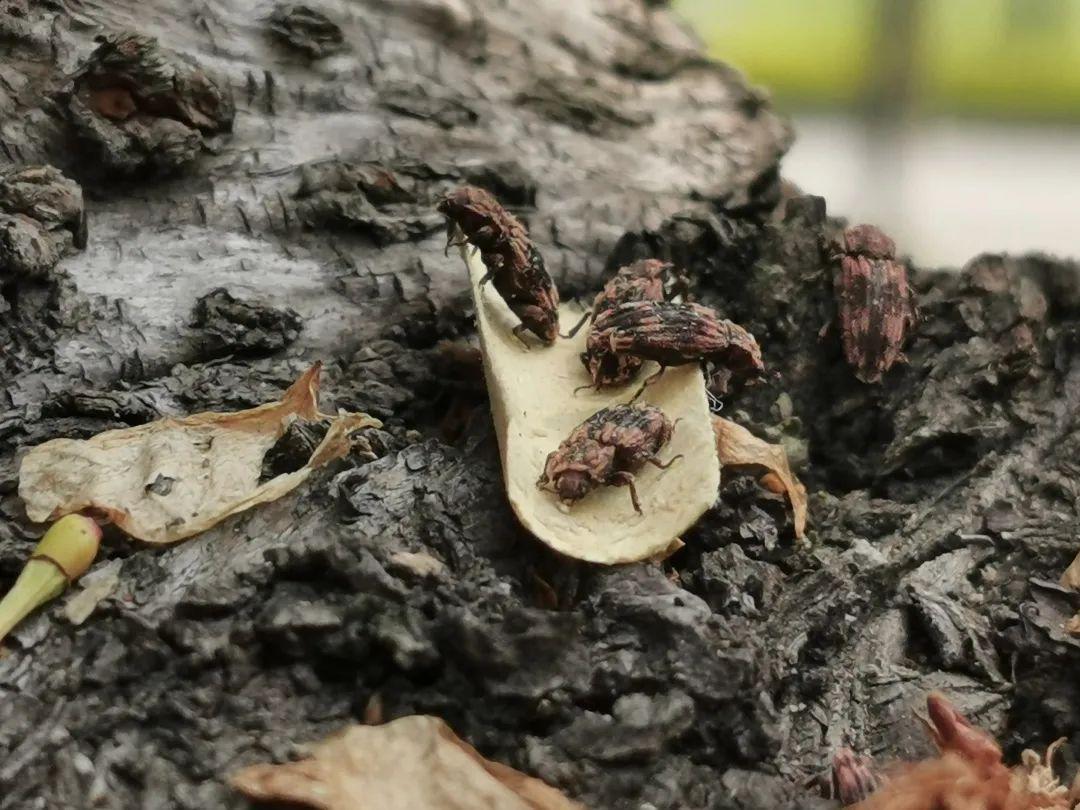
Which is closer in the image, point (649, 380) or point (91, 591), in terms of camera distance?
point (91, 591)

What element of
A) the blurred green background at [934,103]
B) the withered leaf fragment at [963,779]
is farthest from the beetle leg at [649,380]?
the blurred green background at [934,103]

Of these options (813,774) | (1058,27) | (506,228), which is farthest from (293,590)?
(1058,27)

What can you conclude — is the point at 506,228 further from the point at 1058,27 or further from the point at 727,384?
the point at 1058,27

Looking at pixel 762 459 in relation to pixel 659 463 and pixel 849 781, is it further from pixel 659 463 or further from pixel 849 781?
pixel 849 781

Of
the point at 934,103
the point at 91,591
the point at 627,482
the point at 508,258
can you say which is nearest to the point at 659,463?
the point at 627,482

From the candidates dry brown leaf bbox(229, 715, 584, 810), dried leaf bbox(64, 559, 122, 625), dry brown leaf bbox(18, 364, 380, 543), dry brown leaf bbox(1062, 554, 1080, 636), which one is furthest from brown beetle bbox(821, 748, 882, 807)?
dried leaf bbox(64, 559, 122, 625)

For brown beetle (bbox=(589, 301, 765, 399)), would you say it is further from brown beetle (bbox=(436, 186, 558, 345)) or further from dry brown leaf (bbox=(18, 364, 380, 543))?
dry brown leaf (bbox=(18, 364, 380, 543))
